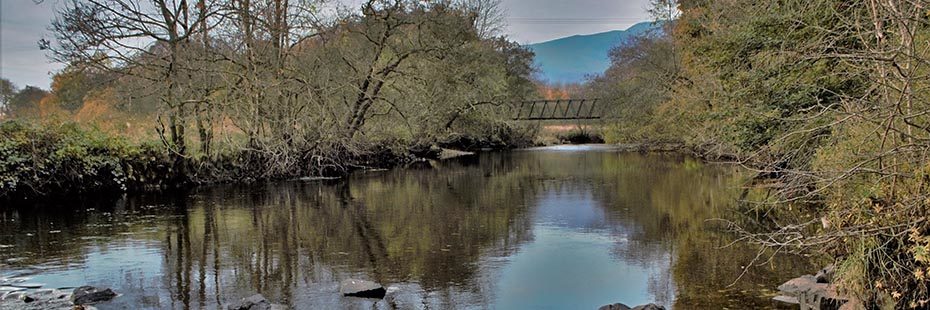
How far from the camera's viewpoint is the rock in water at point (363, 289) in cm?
732

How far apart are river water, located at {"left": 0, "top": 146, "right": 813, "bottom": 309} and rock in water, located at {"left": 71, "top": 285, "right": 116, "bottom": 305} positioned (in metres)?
0.16

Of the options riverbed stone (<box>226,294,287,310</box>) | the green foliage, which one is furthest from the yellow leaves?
the green foliage

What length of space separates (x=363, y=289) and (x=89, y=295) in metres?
2.88

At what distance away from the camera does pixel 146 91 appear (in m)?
19.5

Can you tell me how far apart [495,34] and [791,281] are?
1449 inches

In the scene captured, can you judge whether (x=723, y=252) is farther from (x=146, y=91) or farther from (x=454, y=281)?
(x=146, y=91)

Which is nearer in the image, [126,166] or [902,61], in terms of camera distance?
[902,61]

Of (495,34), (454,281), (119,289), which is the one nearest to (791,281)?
(454,281)

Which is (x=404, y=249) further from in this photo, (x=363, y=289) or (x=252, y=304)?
(x=252, y=304)

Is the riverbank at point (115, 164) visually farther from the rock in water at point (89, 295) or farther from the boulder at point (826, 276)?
the boulder at point (826, 276)

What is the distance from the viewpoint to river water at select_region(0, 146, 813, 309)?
7570mm

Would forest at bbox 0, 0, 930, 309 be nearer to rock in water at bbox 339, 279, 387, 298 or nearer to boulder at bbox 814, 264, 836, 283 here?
boulder at bbox 814, 264, 836, 283

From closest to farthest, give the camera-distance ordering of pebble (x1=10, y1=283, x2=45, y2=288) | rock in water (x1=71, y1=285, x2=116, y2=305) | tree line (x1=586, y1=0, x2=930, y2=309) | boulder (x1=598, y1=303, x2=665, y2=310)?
tree line (x1=586, y1=0, x2=930, y2=309), boulder (x1=598, y1=303, x2=665, y2=310), rock in water (x1=71, y1=285, x2=116, y2=305), pebble (x1=10, y1=283, x2=45, y2=288)

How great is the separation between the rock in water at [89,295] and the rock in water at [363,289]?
8.14 ft
